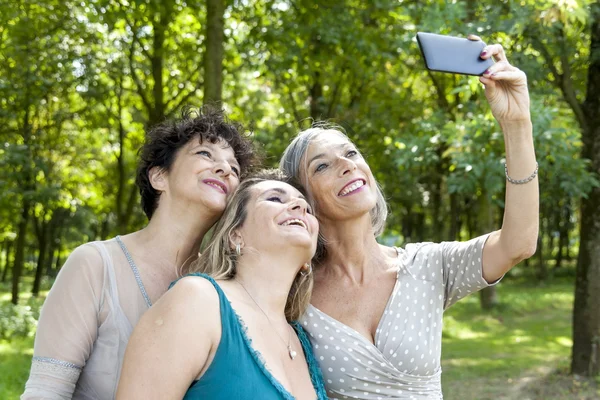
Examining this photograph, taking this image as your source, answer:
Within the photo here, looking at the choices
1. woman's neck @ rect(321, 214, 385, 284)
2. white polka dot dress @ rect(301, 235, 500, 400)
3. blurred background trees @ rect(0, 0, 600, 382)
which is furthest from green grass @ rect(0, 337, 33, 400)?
white polka dot dress @ rect(301, 235, 500, 400)

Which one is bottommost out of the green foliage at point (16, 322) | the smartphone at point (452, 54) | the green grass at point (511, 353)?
the green foliage at point (16, 322)

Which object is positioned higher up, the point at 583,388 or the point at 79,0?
the point at 79,0

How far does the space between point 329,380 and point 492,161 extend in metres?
4.96

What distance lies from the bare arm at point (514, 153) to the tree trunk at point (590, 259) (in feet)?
21.0

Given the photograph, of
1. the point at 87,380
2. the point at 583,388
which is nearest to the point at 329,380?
the point at 87,380

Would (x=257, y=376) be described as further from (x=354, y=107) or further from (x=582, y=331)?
(x=354, y=107)

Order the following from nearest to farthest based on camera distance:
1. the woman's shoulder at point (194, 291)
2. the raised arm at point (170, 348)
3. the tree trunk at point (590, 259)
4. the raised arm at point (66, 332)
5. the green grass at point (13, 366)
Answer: the raised arm at point (170, 348) → the woman's shoulder at point (194, 291) → the raised arm at point (66, 332) → the green grass at point (13, 366) → the tree trunk at point (590, 259)

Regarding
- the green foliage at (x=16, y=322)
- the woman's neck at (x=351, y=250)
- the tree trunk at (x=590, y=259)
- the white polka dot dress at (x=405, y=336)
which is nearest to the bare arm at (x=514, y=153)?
the white polka dot dress at (x=405, y=336)

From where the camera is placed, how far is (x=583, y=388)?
29.0ft

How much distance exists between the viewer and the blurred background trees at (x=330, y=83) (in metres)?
7.73

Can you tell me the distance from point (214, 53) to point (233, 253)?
5185mm

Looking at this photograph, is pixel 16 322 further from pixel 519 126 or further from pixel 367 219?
pixel 519 126

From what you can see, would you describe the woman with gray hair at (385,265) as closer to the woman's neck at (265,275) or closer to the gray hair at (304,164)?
the gray hair at (304,164)

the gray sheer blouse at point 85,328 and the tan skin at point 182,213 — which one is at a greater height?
the tan skin at point 182,213
